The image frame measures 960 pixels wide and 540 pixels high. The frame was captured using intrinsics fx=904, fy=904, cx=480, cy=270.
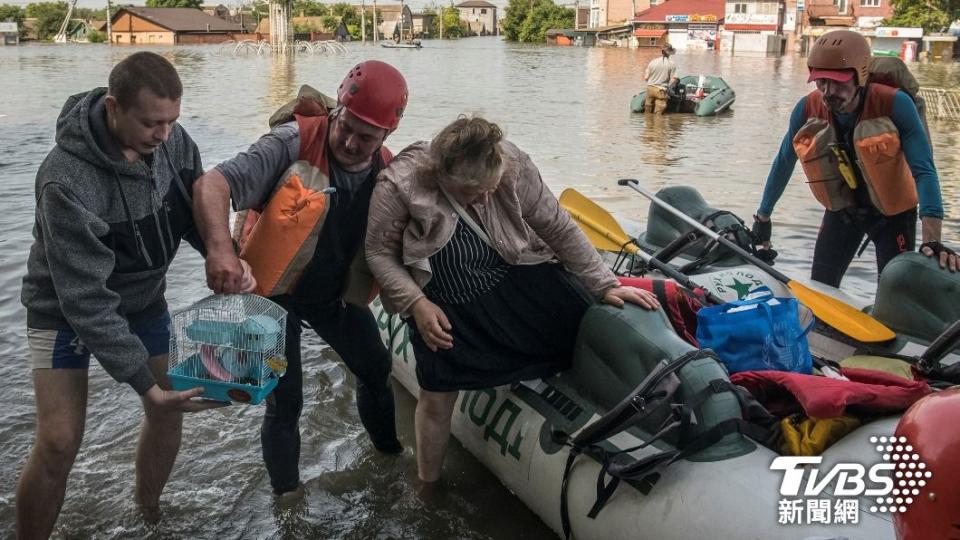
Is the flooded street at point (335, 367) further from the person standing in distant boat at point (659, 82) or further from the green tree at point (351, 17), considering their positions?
the green tree at point (351, 17)

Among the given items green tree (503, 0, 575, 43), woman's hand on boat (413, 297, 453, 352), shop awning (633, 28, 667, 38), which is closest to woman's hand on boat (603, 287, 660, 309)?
woman's hand on boat (413, 297, 453, 352)

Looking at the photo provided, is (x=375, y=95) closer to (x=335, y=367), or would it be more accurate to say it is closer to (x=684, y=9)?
(x=335, y=367)

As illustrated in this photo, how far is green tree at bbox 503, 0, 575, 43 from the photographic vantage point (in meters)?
107

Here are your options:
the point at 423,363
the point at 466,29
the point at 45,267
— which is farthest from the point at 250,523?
the point at 466,29

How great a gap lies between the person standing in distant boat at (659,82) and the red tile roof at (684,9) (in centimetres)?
5950

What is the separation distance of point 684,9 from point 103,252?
82756 mm

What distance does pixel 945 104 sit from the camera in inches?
758

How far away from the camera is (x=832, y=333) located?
465 centimetres

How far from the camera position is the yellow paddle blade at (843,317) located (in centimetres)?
443

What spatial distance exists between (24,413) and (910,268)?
480cm

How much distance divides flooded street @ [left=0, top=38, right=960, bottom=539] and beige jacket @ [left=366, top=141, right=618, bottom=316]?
1.05 feet

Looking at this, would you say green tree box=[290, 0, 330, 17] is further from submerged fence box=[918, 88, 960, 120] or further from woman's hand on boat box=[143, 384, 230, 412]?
woman's hand on boat box=[143, 384, 230, 412]

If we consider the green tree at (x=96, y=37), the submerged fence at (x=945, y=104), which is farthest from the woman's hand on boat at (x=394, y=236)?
the green tree at (x=96, y=37)

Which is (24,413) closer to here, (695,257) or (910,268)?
(695,257)
